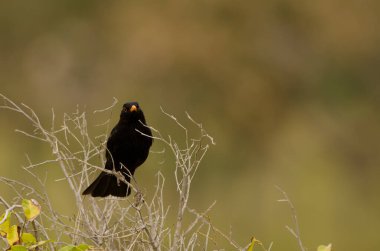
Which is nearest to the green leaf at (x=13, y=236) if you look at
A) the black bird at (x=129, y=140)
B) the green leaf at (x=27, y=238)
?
the green leaf at (x=27, y=238)

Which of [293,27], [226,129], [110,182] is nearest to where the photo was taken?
[110,182]

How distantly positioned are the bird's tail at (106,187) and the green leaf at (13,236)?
1.57 metres

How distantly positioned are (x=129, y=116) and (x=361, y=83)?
504 inches

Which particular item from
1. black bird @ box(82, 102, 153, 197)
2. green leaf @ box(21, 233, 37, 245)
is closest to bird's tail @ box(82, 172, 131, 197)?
black bird @ box(82, 102, 153, 197)

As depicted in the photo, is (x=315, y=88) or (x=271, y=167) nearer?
(x=271, y=167)

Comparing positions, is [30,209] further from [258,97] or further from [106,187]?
[258,97]

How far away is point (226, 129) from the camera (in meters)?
16.6

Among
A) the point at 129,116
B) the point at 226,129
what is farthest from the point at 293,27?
the point at 129,116

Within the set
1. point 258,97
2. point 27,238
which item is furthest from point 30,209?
point 258,97

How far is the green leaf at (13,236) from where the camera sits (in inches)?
166

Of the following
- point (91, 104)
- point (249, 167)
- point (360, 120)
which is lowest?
point (249, 167)

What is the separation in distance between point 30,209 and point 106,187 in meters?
1.92

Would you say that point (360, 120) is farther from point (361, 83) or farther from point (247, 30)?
point (247, 30)

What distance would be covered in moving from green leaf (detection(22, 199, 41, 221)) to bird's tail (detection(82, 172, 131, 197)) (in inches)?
64.0
